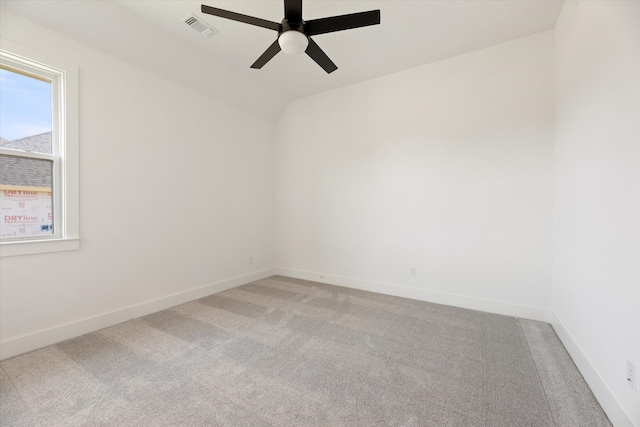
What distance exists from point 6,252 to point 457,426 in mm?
3372

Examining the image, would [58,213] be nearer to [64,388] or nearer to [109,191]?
[109,191]

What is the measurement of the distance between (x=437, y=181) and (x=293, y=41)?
2.34 meters

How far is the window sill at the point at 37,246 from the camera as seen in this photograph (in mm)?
2002

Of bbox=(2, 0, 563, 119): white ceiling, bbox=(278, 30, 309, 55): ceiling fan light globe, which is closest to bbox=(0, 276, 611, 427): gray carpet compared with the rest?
bbox=(278, 30, 309, 55): ceiling fan light globe

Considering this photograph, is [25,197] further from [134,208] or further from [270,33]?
[270,33]

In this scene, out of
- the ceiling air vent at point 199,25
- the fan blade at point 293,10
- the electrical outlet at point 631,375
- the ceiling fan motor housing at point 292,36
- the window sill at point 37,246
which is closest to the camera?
the electrical outlet at point 631,375

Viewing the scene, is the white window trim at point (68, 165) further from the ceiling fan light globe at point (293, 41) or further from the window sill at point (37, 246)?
the ceiling fan light globe at point (293, 41)

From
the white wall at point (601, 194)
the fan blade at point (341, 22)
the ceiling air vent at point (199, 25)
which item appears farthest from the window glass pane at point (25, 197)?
the white wall at point (601, 194)

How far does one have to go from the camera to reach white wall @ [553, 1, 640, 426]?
1327 millimetres

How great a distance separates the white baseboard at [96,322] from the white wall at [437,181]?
1590 millimetres

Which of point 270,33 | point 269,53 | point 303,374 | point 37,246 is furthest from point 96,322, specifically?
point 270,33

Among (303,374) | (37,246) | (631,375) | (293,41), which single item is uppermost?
(293,41)

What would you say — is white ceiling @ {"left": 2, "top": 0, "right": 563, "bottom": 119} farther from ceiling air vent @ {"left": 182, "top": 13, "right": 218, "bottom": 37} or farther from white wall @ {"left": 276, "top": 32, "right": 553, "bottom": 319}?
white wall @ {"left": 276, "top": 32, "right": 553, "bottom": 319}

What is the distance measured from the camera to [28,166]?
217cm
